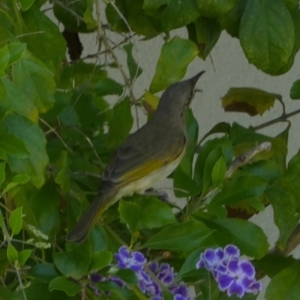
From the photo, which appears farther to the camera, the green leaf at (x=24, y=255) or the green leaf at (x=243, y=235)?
the green leaf at (x=243, y=235)

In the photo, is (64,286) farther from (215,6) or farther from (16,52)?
(215,6)

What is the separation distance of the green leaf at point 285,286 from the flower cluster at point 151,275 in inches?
9.2

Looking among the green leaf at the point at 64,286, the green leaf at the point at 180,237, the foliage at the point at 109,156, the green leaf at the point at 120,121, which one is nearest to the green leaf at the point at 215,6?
the foliage at the point at 109,156

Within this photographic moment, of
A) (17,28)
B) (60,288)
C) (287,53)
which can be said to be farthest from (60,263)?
(287,53)

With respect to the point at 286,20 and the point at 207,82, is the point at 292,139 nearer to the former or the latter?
the point at 207,82

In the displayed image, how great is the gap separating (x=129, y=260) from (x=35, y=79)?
205mm

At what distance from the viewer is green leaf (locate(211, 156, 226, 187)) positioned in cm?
80

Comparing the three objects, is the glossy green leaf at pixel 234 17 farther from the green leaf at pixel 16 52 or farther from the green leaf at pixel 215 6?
the green leaf at pixel 16 52

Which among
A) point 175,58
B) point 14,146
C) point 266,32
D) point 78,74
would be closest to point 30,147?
point 14,146

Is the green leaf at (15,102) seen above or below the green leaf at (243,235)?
above

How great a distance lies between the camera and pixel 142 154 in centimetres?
109

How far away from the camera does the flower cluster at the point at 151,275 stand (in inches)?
26.9

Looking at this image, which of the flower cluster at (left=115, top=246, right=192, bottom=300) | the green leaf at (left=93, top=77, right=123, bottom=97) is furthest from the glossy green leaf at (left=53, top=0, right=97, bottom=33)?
the flower cluster at (left=115, top=246, right=192, bottom=300)

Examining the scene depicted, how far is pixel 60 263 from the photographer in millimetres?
679
